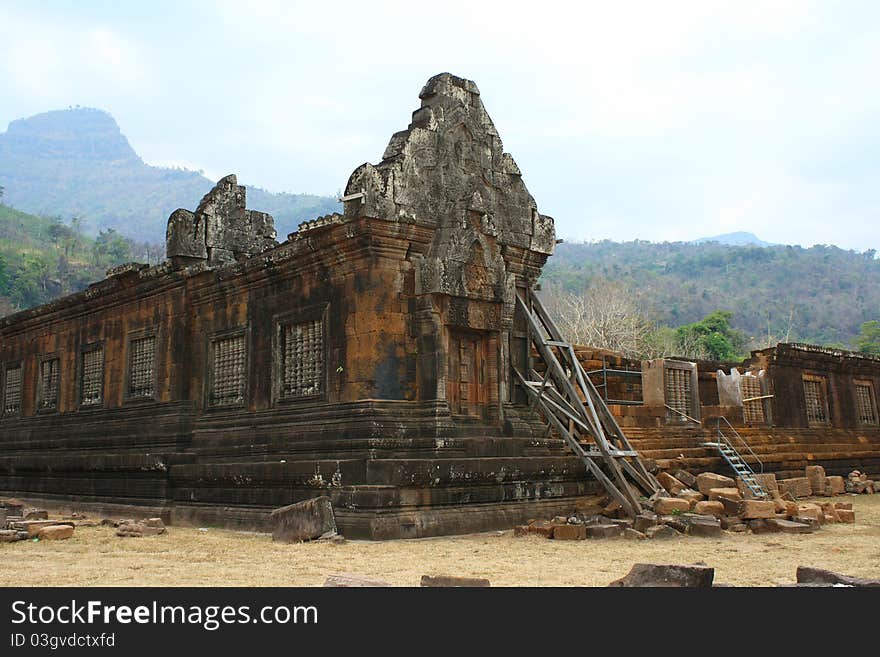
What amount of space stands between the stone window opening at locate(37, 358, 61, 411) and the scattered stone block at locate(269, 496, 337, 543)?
990 centimetres

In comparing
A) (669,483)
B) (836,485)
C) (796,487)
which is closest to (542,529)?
(669,483)

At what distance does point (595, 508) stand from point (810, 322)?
289 feet

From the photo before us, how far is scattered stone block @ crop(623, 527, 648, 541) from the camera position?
31.9 feet

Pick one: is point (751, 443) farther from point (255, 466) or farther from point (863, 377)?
point (255, 466)

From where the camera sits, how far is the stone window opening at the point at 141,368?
15.1m

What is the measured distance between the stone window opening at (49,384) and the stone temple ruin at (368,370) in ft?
5.60

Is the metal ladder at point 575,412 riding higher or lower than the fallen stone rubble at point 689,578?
higher

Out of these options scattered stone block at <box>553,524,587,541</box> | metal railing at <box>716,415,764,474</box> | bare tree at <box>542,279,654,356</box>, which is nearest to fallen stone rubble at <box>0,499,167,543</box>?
scattered stone block at <box>553,524,587,541</box>

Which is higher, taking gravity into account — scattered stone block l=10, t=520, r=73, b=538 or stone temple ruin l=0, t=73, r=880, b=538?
stone temple ruin l=0, t=73, r=880, b=538

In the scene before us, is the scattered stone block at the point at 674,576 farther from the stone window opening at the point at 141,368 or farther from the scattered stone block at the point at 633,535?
the stone window opening at the point at 141,368

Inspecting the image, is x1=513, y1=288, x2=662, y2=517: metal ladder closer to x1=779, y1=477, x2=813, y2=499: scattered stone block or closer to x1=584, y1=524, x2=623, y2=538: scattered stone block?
x1=584, y1=524, x2=623, y2=538: scattered stone block

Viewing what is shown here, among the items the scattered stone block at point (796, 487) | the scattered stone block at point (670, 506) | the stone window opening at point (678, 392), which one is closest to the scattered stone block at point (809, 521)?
the scattered stone block at point (670, 506)

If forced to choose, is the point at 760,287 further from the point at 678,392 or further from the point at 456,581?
the point at 456,581

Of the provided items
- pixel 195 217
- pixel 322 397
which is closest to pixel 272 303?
pixel 322 397
